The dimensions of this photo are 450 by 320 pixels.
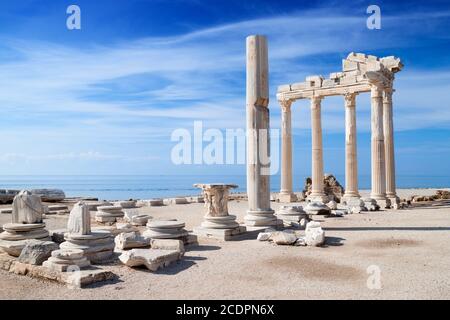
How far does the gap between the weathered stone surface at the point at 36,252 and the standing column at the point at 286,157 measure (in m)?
22.1

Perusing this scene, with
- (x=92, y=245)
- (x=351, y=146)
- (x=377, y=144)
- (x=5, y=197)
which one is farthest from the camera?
(x=5, y=197)

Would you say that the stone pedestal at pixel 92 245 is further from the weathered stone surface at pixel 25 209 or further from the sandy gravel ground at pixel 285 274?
the weathered stone surface at pixel 25 209

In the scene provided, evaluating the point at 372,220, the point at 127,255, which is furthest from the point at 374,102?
the point at 127,255

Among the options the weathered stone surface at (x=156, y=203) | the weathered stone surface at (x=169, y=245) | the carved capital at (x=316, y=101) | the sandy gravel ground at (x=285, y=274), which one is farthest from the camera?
the carved capital at (x=316, y=101)

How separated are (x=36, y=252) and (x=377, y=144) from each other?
21676 millimetres

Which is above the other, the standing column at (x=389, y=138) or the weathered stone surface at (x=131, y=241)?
the standing column at (x=389, y=138)

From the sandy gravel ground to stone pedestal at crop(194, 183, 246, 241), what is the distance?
836 mm

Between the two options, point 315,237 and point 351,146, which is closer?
point 315,237

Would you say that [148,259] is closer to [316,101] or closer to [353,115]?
[353,115]

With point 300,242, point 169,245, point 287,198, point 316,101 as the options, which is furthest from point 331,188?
A: point 169,245

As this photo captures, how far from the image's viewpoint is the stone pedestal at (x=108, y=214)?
19084 millimetres

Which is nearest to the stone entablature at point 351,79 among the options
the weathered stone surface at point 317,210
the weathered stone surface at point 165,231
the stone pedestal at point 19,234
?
the weathered stone surface at point 317,210

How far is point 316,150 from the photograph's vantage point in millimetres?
29141

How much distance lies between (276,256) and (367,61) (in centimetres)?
2009
